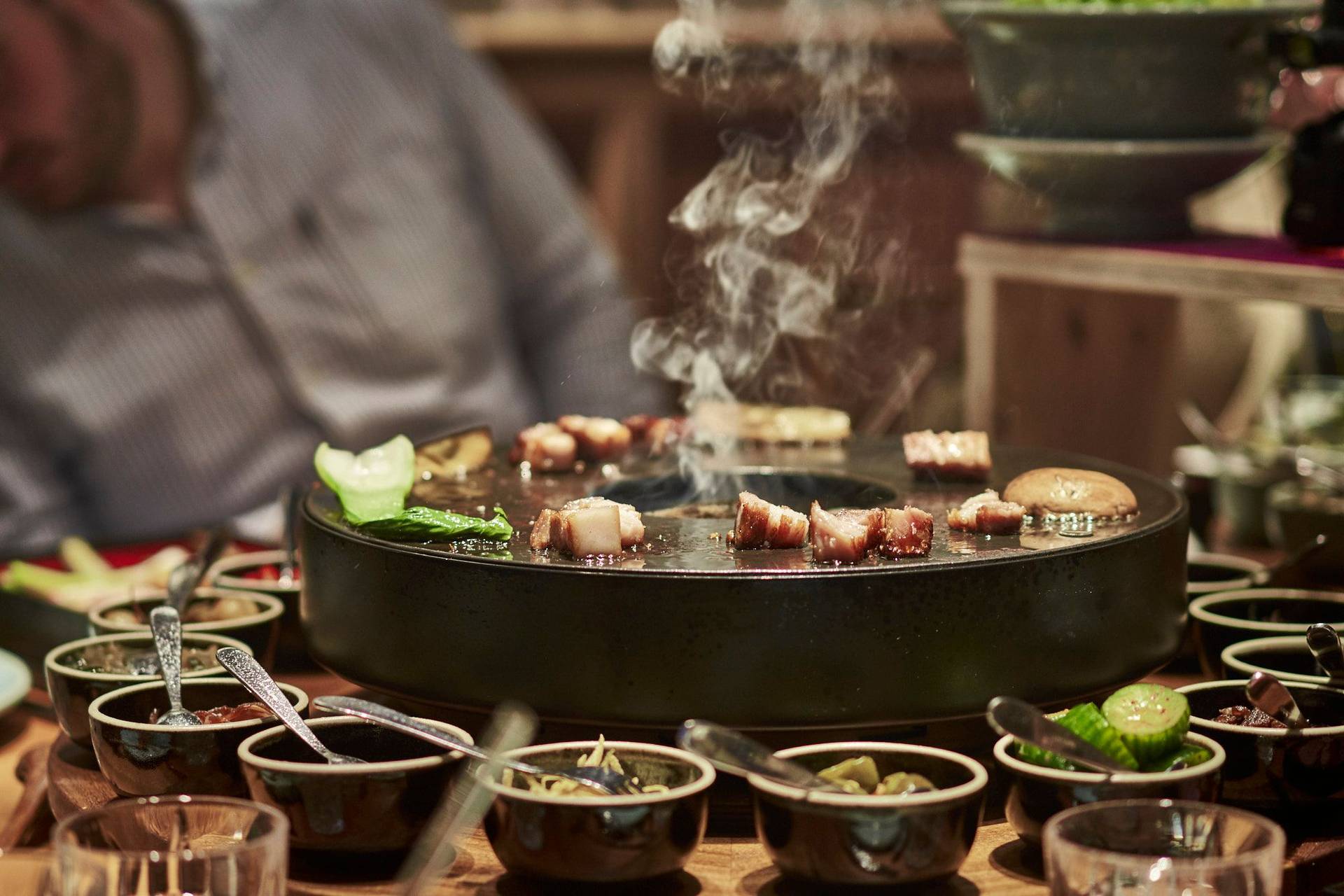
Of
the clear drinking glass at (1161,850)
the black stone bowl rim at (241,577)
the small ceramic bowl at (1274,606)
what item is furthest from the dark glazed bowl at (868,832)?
the black stone bowl rim at (241,577)

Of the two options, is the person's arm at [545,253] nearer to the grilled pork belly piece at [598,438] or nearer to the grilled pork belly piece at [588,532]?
the grilled pork belly piece at [598,438]

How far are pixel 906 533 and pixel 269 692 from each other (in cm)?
66

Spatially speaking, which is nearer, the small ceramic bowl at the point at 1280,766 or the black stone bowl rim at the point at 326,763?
the black stone bowl rim at the point at 326,763

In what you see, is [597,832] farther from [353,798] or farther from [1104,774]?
[1104,774]

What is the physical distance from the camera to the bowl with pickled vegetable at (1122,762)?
1.40 m

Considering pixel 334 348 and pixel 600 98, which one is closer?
pixel 334 348

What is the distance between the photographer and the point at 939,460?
1977 mm

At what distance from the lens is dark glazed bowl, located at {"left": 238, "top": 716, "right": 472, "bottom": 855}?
1.42m

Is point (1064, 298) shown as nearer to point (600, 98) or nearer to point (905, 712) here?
point (905, 712)

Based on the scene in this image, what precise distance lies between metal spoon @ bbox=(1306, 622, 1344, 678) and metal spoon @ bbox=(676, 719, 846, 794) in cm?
62

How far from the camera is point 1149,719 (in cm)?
149

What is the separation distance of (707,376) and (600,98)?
2.72 meters

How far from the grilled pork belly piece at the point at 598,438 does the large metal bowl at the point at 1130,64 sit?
754 mm

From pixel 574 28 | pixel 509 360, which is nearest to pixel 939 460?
pixel 509 360
